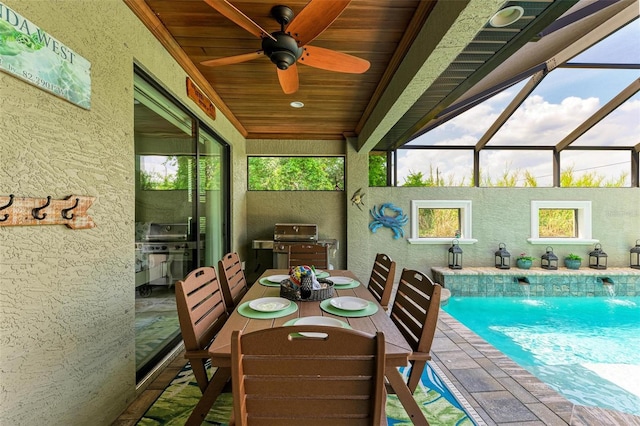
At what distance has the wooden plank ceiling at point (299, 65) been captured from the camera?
176cm

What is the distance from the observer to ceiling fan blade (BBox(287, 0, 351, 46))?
1.39 metres

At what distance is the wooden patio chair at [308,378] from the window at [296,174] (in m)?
3.96

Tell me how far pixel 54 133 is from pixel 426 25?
2101mm

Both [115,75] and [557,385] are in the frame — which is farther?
[557,385]

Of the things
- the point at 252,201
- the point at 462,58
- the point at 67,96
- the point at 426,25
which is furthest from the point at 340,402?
the point at 252,201

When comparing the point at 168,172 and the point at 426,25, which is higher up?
the point at 426,25

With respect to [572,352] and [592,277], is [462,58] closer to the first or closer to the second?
[572,352]

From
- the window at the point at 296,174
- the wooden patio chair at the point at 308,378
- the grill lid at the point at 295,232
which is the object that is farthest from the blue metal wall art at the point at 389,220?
the wooden patio chair at the point at 308,378

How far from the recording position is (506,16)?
1.53 m

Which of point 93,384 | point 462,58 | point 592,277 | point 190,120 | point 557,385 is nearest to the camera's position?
point 93,384

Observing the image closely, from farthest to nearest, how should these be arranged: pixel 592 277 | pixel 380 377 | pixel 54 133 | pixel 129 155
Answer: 1. pixel 592 277
2. pixel 129 155
3. pixel 54 133
4. pixel 380 377

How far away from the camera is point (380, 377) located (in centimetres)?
79

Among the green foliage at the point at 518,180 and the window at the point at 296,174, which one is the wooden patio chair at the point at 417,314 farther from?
the green foliage at the point at 518,180

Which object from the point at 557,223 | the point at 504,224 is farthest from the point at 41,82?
the point at 557,223
